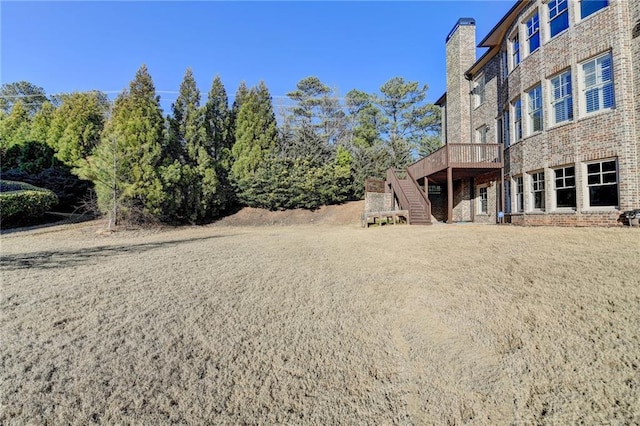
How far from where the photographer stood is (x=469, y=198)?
17234 millimetres

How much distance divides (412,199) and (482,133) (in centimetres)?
535

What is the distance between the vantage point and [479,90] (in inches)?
673

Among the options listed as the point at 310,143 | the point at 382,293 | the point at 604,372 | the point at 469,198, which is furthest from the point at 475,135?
the point at 604,372

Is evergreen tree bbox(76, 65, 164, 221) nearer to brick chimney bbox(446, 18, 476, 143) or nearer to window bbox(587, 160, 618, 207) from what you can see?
brick chimney bbox(446, 18, 476, 143)

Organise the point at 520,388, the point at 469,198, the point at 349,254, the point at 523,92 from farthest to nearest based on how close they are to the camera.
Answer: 1. the point at 469,198
2. the point at 523,92
3. the point at 349,254
4. the point at 520,388

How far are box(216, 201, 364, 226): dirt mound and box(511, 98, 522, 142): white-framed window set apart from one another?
9451mm

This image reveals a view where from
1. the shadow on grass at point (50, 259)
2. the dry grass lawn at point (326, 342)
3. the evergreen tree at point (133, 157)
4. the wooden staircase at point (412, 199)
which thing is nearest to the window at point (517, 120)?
the wooden staircase at point (412, 199)

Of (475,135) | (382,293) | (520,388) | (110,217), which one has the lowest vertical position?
(520,388)

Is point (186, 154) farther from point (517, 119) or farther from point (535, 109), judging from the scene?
point (535, 109)

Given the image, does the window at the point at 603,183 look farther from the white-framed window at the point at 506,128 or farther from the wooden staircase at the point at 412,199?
the wooden staircase at the point at 412,199

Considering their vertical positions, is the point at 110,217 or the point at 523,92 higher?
the point at 523,92

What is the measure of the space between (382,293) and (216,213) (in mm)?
18337

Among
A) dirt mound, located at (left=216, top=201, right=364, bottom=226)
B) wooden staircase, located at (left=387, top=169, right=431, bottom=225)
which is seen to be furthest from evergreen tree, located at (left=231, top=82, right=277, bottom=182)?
wooden staircase, located at (left=387, top=169, right=431, bottom=225)

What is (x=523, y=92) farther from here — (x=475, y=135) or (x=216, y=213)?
(x=216, y=213)
